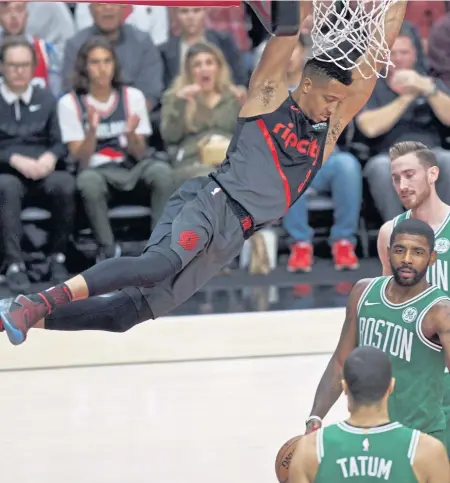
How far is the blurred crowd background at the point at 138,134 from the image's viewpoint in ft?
27.8

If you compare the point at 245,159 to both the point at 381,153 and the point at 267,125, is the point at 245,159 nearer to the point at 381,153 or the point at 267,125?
the point at 267,125

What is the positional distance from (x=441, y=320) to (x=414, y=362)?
0.18 metres

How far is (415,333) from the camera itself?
4.49 metres

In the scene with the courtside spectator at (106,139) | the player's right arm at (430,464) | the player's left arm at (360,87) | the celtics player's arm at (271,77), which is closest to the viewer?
the player's right arm at (430,464)

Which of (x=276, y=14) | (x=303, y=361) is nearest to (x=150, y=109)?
(x=303, y=361)

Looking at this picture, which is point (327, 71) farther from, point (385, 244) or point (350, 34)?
point (385, 244)

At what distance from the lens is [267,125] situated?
5.09 meters

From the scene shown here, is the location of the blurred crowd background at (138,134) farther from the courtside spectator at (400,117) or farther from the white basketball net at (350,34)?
the white basketball net at (350,34)

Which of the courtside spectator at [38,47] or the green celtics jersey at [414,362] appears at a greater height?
the courtside spectator at [38,47]

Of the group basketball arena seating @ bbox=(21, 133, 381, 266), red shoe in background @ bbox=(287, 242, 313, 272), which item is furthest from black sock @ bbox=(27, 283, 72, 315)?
red shoe in background @ bbox=(287, 242, 313, 272)

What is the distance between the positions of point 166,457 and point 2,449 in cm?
83

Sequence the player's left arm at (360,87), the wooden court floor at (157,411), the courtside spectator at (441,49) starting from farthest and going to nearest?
1. the courtside spectator at (441,49)
2. the wooden court floor at (157,411)
3. the player's left arm at (360,87)

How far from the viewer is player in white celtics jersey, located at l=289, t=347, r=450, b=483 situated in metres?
3.42

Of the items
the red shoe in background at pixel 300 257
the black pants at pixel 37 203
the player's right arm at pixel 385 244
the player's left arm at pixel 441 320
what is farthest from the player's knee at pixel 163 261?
the red shoe in background at pixel 300 257
